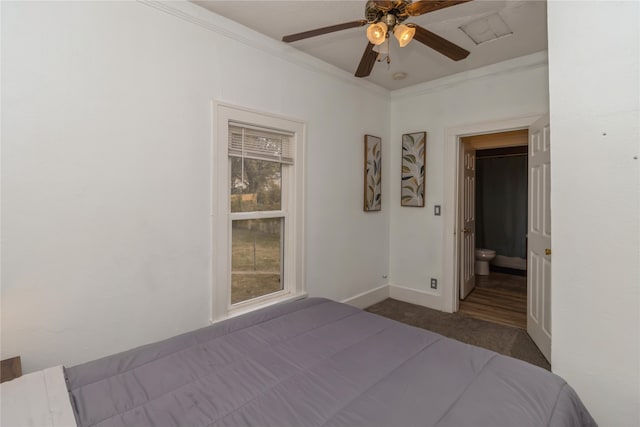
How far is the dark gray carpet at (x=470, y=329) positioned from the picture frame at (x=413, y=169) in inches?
Answer: 49.5

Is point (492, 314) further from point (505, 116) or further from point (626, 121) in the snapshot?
point (626, 121)

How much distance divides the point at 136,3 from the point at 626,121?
2803mm

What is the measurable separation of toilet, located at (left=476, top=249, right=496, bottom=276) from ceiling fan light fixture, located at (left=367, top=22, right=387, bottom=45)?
4.75m

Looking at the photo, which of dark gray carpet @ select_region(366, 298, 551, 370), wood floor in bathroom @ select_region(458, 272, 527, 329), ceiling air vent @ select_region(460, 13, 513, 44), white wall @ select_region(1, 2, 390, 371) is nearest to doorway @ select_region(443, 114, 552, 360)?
dark gray carpet @ select_region(366, 298, 551, 370)

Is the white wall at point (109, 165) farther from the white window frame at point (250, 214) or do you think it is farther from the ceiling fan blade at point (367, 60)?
the ceiling fan blade at point (367, 60)

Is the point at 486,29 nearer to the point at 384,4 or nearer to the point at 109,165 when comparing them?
the point at 384,4

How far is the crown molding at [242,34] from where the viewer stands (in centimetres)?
214

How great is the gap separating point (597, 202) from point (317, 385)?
169cm

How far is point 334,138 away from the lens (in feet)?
11.0

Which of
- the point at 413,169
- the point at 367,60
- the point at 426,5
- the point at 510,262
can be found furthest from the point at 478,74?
the point at 510,262

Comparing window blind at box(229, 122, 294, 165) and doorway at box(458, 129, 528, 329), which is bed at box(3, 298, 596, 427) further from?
doorway at box(458, 129, 528, 329)

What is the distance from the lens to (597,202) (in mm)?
1672

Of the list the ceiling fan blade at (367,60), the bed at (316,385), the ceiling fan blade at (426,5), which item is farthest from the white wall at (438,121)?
the bed at (316,385)

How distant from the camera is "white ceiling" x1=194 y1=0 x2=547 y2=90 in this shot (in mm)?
2254
